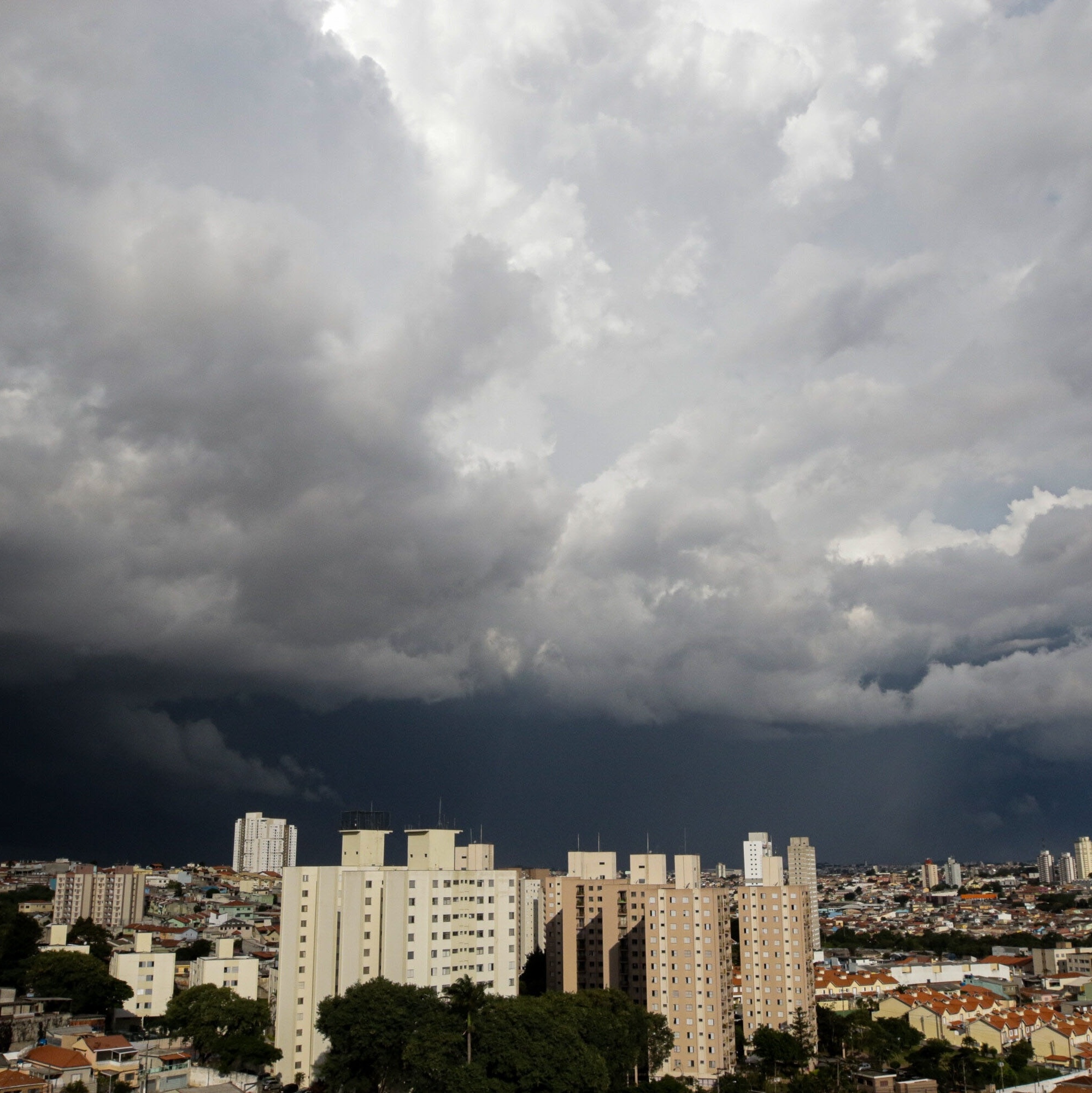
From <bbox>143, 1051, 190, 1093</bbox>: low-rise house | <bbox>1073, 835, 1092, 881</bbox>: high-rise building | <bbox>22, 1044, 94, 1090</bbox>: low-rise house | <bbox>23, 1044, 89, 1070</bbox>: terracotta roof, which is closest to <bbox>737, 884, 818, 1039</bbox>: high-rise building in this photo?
<bbox>143, 1051, 190, 1093</bbox>: low-rise house

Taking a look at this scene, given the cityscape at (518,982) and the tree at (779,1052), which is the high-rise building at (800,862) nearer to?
the cityscape at (518,982)

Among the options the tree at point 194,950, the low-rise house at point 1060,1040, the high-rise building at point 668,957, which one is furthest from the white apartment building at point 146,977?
the low-rise house at point 1060,1040

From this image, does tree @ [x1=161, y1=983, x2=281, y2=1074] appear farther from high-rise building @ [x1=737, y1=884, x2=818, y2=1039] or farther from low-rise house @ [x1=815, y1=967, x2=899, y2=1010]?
low-rise house @ [x1=815, y1=967, x2=899, y2=1010]

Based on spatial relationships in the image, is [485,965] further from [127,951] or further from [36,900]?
[36,900]

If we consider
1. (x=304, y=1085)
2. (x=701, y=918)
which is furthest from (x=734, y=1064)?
(x=304, y=1085)

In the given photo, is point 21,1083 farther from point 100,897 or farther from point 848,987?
point 100,897

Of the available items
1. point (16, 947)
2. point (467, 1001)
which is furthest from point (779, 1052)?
point (16, 947)

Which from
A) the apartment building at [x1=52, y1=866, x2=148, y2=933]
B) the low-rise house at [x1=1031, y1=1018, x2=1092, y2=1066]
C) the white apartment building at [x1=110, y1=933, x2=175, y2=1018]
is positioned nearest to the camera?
the white apartment building at [x1=110, y1=933, x2=175, y2=1018]
